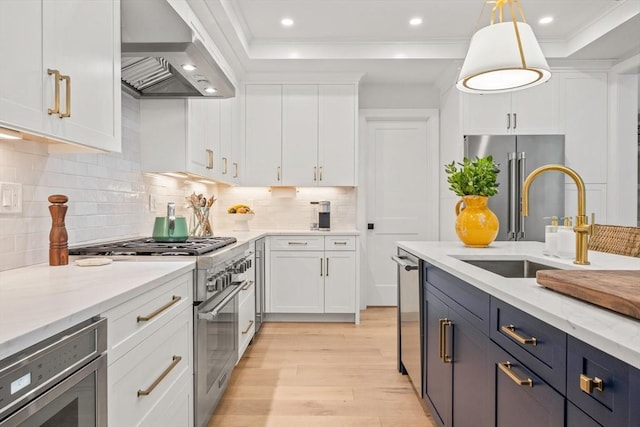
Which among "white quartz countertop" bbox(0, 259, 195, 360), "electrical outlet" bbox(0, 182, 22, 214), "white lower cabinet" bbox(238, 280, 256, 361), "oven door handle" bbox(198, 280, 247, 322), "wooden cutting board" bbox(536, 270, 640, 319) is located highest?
"electrical outlet" bbox(0, 182, 22, 214)

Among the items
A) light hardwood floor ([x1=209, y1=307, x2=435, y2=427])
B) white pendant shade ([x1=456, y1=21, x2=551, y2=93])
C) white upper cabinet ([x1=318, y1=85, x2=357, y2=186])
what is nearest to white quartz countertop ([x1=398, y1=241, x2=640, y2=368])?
white pendant shade ([x1=456, y1=21, x2=551, y2=93])

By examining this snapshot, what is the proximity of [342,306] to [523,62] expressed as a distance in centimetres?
→ 279

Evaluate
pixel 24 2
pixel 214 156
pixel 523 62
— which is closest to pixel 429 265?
pixel 523 62

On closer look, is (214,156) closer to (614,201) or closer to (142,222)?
(142,222)

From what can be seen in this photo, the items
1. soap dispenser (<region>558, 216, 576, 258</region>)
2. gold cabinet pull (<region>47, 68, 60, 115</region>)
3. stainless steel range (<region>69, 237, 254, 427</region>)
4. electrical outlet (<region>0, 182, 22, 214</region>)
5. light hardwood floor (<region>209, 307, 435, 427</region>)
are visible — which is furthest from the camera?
light hardwood floor (<region>209, 307, 435, 427</region>)

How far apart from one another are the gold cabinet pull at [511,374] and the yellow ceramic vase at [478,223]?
43.5 inches

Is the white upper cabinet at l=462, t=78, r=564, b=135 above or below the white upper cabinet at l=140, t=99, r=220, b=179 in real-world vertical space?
above

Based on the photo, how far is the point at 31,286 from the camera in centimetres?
116

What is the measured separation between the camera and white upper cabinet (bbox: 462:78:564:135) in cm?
381

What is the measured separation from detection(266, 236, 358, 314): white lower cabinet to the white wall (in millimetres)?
1716

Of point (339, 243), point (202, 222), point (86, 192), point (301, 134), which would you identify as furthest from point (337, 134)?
point (86, 192)

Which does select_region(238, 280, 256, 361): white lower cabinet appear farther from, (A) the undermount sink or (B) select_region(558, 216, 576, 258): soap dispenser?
(B) select_region(558, 216, 576, 258): soap dispenser

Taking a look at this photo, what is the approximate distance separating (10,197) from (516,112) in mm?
4021

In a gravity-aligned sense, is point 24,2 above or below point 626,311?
above
